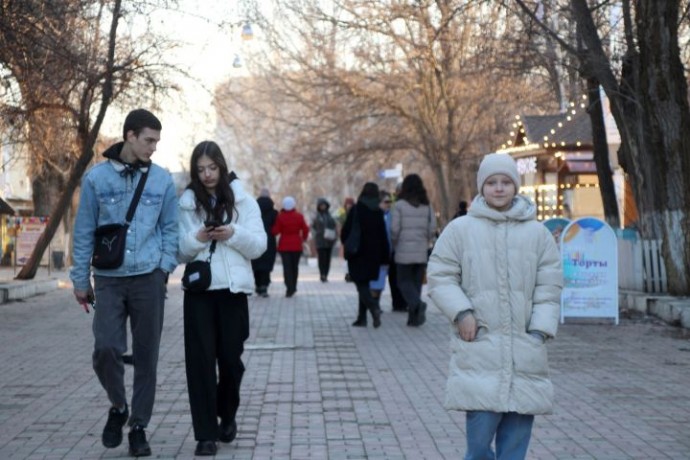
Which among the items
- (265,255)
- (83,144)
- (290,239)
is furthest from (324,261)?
(265,255)

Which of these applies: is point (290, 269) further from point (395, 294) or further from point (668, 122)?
point (668, 122)

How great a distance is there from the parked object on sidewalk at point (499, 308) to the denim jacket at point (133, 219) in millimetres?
2158

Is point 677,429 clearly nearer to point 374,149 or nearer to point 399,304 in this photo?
point 399,304

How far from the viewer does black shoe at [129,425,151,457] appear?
768 cm

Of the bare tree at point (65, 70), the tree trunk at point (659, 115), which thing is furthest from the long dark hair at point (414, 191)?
the bare tree at point (65, 70)

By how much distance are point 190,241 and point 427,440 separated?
6.34 feet

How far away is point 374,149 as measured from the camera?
41.8m

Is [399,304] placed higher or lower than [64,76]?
lower

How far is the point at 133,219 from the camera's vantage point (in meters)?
7.55

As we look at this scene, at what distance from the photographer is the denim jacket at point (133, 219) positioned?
747 centimetres

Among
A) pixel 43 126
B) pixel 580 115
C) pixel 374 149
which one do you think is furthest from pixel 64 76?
pixel 374 149

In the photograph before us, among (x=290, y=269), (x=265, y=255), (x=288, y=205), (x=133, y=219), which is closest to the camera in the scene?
(x=133, y=219)

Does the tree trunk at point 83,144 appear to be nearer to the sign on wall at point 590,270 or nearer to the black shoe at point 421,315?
the black shoe at point 421,315

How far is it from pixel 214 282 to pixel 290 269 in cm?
1621
